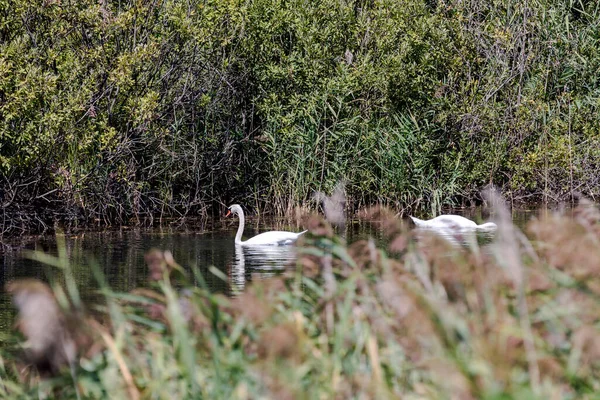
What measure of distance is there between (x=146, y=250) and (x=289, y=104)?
654 cm

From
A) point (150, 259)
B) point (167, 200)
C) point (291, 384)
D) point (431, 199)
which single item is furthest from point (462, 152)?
point (291, 384)

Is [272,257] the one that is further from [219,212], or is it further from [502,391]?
[502,391]

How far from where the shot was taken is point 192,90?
20766mm

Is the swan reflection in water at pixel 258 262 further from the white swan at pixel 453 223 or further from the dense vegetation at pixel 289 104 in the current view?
the dense vegetation at pixel 289 104

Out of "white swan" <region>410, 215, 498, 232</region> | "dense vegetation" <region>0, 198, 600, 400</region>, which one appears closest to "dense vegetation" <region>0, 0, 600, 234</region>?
"white swan" <region>410, 215, 498, 232</region>

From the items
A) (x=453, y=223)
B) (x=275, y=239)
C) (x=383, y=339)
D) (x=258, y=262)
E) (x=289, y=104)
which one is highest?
(x=289, y=104)

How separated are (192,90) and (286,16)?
2.29m

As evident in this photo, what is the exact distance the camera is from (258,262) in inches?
554

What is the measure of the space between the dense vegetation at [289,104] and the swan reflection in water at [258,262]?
3.91m

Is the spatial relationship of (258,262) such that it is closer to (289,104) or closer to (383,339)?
(289,104)

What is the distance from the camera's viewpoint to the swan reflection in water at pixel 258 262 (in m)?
12.7

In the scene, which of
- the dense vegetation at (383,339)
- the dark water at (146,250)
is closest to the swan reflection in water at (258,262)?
the dark water at (146,250)

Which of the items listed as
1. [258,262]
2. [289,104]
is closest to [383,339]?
[258,262]

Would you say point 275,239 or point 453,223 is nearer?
point 275,239
